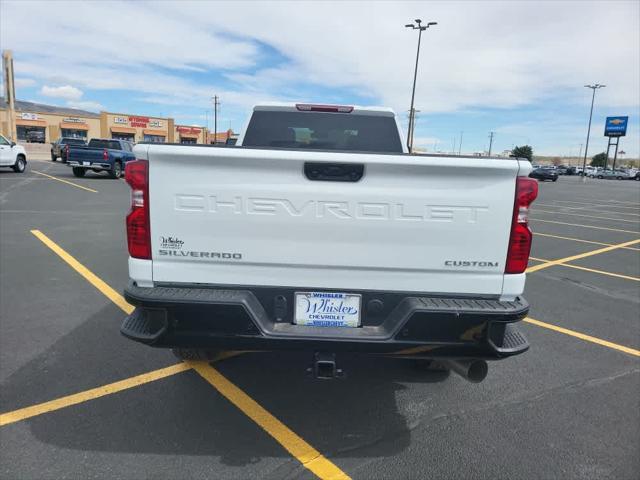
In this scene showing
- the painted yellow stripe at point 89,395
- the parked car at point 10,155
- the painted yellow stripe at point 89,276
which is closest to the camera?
the painted yellow stripe at point 89,395

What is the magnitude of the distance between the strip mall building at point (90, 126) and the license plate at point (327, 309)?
240 feet

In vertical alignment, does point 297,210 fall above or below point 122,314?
above

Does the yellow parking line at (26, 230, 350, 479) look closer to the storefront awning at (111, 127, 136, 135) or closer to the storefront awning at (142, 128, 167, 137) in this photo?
the storefront awning at (111, 127, 136, 135)

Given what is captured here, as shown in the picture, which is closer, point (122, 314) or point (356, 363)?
point (356, 363)

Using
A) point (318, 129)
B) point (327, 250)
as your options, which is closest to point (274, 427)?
point (327, 250)

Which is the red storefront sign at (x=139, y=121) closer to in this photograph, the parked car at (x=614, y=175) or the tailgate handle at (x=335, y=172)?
the parked car at (x=614, y=175)

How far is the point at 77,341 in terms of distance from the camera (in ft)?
13.7

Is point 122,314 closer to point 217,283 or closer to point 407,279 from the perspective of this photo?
point 217,283

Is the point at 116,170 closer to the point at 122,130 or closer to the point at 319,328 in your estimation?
the point at 319,328

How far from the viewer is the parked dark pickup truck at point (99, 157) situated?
21.5m

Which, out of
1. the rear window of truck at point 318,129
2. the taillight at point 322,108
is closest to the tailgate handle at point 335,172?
the rear window of truck at point 318,129

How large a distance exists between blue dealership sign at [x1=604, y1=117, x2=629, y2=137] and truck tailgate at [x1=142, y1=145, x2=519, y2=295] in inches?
3351

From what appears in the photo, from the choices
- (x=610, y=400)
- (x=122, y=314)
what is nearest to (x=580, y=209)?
(x=610, y=400)

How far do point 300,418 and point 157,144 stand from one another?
6.45 ft
